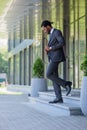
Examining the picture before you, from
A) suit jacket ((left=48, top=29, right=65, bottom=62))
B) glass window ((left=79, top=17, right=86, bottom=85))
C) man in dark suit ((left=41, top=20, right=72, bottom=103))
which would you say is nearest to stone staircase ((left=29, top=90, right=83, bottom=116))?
man in dark suit ((left=41, top=20, right=72, bottom=103))

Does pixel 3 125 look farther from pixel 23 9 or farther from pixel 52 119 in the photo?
pixel 23 9

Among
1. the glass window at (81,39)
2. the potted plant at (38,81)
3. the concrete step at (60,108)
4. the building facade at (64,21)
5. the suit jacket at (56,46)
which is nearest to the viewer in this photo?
the concrete step at (60,108)

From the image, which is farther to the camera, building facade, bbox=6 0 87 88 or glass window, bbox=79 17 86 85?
glass window, bbox=79 17 86 85

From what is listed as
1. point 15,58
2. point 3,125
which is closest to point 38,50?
point 15,58

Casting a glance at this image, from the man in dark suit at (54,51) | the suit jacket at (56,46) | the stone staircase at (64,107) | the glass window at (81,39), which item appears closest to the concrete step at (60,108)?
the stone staircase at (64,107)

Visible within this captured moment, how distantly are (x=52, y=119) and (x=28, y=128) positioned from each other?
166 centimetres

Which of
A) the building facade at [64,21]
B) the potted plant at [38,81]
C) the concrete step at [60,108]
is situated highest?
the building facade at [64,21]

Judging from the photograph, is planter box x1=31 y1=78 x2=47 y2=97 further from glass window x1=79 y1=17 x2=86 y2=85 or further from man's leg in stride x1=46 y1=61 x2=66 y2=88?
man's leg in stride x1=46 y1=61 x2=66 y2=88

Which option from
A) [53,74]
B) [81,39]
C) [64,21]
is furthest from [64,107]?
[64,21]

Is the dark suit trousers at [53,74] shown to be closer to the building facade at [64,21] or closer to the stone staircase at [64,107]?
the stone staircase at [64,107]

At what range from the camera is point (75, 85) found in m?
25.3

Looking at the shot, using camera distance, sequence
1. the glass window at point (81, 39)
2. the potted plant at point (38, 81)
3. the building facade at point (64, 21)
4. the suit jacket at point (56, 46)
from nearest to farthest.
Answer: the suit jacket at point (56, 46) < the potted plant at point (38, 81) < the building facade at point (64, 21) < the glass window at point (81, 39)

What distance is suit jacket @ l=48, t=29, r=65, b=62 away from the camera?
11.7 meters

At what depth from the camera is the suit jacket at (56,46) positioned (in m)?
11.7
